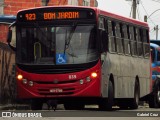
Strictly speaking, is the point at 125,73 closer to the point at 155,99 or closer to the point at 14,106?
the point at 14,106

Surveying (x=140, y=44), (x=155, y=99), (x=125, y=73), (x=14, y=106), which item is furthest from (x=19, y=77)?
(x=155, y=99)

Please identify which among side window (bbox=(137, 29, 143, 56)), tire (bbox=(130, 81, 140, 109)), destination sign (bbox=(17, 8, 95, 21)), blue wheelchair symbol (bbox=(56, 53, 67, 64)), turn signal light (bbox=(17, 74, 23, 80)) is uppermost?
destination sign (bbox=(17, 8, 95, 21))

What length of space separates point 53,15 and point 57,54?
124cm

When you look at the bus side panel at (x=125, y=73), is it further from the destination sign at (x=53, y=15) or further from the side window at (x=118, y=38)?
the destination sign at (x=53, y=15)

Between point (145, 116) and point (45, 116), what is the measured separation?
2750 millimetres

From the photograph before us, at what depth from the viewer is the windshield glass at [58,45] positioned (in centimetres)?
2112

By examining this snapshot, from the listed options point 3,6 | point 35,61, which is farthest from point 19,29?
point 3,6

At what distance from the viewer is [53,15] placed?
21.5 meters

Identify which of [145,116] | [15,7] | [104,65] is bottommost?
[145,116]

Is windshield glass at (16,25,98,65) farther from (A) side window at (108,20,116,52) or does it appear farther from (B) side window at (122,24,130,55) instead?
(B) side window at (122,24,130,55)

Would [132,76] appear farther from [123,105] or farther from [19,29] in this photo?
[19,29]

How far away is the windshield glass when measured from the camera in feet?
69.3

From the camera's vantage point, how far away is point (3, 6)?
130 feet

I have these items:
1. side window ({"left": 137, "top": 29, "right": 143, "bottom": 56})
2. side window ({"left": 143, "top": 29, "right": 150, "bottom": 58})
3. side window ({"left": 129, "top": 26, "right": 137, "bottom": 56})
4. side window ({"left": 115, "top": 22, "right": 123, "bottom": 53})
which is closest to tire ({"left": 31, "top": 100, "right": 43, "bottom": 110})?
side window ({"left": 115, "top": 22, "right": 123, "bottom": 53})
